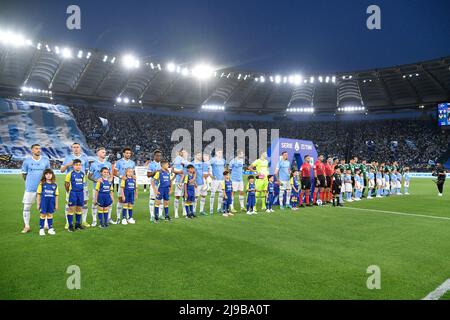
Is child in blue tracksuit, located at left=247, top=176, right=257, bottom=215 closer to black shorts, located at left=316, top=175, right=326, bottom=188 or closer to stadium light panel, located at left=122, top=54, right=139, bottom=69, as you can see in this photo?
black shorts, located at left=316, top=175, right=326, bottom=188

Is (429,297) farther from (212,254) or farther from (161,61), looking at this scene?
(161,61)

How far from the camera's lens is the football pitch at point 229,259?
14.5 ft

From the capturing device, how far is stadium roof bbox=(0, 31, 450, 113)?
123ft

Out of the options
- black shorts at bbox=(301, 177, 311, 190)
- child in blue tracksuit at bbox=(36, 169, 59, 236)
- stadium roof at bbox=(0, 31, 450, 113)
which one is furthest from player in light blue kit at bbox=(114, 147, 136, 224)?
stadium roof at bbox=(0, 31, 450, 113)

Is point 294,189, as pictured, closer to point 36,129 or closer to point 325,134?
point 36,129

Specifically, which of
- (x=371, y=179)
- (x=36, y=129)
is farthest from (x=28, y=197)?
(x=36, y=129)

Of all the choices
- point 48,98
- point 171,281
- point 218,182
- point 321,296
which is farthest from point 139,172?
point 48,98

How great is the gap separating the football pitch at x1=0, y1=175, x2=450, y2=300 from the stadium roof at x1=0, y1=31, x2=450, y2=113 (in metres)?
33.5

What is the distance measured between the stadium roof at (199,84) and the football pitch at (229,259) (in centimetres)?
3346

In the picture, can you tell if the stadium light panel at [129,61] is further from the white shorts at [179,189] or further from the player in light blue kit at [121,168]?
the player in light blue kit at [121,168]

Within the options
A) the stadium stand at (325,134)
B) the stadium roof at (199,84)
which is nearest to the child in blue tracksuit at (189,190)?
the stadium roof at (199,84)

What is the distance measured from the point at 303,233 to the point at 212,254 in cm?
304

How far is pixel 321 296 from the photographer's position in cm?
424

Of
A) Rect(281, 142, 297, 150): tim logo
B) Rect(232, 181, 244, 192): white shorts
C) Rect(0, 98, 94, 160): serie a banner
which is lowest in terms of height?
Rect(232, 181, 244, 192): white shorts
